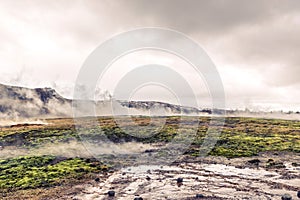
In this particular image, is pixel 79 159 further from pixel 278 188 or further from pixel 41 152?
pixel 278 188

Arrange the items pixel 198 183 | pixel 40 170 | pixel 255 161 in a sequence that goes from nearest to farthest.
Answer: pixel 198 183
pixel 40 170
pixel 255 161

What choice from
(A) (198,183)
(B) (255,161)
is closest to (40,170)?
(A) (198,183)

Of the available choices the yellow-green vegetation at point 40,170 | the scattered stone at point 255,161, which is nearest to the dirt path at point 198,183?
the scattered stone at point 255,161

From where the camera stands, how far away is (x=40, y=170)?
40688 millimetres

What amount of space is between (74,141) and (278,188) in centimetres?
4767

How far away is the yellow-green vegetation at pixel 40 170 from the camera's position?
34719 mm

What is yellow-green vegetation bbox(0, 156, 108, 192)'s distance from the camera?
34719mm

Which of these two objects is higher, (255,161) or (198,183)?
(255,161)

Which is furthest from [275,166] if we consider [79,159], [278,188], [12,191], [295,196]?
[12,191]

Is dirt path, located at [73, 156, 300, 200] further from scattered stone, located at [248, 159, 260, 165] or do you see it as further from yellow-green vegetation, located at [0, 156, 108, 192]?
yellow-green vegetation, located at [0, 156, 108, 192]

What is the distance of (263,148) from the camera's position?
57.7m

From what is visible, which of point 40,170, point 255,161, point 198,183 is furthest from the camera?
point 255,161

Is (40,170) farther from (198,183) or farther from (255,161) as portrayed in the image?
(255,161)

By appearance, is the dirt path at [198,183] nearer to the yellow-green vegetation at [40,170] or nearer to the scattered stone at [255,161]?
the scattered stone at [255,161]
